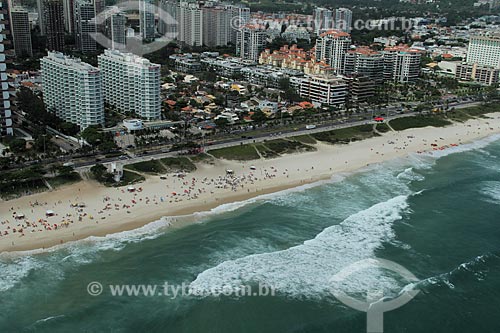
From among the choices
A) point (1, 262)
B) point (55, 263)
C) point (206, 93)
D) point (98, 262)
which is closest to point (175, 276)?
point (98, 262)

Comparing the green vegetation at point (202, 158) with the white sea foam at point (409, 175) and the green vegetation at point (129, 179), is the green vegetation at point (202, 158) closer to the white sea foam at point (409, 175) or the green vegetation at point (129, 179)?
the green vegetation at point (129, 179)

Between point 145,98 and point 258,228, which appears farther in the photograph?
point 145,98

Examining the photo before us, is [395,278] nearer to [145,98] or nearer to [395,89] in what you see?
[145,98]

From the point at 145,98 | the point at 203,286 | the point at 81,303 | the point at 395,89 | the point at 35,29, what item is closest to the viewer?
→ the point at 81,303

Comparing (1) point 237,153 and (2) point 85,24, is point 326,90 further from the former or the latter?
(2) point 85,24

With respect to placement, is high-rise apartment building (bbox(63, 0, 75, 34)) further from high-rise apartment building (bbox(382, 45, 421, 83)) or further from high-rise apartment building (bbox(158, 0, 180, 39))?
high-rise apartment building (bbox(382, 45, 421, 83))

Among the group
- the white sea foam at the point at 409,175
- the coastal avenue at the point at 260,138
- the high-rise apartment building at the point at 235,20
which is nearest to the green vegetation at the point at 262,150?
the coastal avenue at the point at 260,138

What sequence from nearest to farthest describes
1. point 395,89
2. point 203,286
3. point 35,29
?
point 203,286, point 395,89, point 35,29
